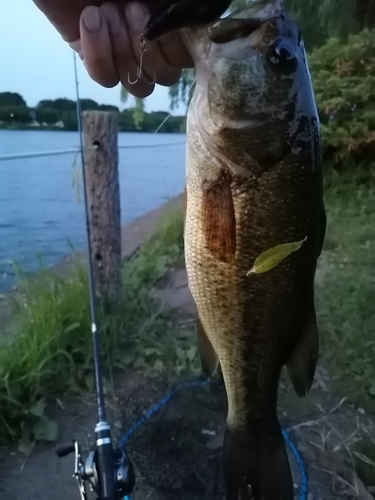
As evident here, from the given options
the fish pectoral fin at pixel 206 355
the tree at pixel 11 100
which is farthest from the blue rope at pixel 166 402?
the tree at pixel 11 100

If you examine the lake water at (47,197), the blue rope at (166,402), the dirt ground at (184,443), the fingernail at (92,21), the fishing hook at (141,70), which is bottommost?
the dirt ground at (184,443)

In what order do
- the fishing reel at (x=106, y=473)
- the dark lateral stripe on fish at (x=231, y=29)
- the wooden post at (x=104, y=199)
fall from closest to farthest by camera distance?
the dark lateral stripe on fish at (x=231, y=29)
the fishing reel at (x=106, y=473)
the wooden post at (x=104, y=199)

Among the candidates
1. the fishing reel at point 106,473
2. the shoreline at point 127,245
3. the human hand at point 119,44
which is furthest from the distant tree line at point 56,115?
the human hand at point 119,44

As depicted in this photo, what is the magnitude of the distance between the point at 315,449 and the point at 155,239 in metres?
2.78

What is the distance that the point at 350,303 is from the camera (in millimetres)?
3482

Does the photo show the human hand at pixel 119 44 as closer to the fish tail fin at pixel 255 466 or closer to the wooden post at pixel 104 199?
the fish tail fin at pixel 255 466

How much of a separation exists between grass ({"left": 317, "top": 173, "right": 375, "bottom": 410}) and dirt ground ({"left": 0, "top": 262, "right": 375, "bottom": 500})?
14cm

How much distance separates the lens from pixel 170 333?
3.31 meters

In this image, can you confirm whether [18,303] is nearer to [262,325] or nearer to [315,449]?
[315,449]

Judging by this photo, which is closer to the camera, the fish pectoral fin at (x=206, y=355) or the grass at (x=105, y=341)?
the fish pectoral fin at (x=206, y=355)

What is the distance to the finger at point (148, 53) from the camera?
989 millimetres

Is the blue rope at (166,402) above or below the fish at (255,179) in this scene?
below

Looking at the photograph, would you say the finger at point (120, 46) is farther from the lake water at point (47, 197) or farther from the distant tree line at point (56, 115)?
the distant tree line at point (56, 115)

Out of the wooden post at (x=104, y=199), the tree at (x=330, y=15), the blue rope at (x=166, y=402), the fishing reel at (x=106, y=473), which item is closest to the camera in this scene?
the fishing reel at (x=106, y=473)
